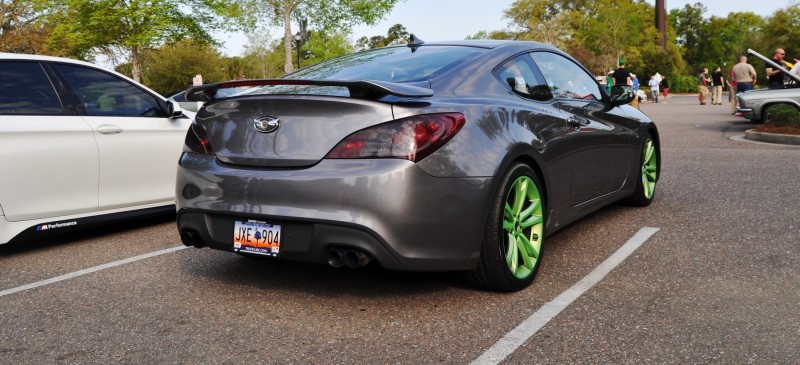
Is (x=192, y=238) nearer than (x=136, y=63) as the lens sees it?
Yes

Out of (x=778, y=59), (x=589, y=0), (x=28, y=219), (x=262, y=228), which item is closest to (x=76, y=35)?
(x=778, y=59)

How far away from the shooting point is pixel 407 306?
3.84m

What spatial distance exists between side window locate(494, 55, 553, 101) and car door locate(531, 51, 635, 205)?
13 centimetres

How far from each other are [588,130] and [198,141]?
2525 millimetres

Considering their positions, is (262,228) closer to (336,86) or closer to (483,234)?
(336,86)

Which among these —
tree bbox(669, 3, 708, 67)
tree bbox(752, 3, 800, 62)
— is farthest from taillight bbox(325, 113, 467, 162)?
tree bbox(669, 3, 708, 67)

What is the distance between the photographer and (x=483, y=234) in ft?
12.2

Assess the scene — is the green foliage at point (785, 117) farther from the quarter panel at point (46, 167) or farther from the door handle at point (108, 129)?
the quarter panel at point (46, 167)

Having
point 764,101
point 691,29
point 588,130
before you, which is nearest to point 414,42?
point 588,130

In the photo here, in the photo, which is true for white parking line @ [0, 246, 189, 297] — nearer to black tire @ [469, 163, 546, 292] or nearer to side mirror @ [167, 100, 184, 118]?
side mirror @ [167, 100, 184, 118]

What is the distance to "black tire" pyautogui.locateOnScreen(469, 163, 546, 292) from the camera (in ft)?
12.4

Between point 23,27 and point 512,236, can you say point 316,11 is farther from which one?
point 512,236

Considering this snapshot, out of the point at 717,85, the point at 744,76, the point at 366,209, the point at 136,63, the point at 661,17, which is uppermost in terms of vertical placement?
the point at 661,17

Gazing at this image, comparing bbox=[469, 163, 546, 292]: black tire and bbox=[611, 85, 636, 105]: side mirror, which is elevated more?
bbox=[611, 85, 636, 105]: side mirror
